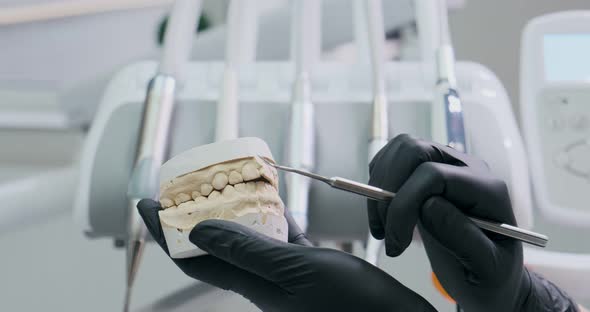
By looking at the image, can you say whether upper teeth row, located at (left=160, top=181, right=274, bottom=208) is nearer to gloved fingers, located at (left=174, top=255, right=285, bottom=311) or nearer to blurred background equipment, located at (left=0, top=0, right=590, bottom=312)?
gloved fingers, located at (left=174, top=255, right=285, bottom=311)

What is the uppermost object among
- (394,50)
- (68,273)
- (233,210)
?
(394,50)

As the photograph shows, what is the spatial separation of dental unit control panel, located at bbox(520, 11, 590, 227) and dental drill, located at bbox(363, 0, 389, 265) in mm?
318

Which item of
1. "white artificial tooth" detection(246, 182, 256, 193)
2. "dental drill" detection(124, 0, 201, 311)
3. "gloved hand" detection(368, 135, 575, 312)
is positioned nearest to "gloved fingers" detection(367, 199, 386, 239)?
"gloved hand" detection(368, 135, 575, 312)

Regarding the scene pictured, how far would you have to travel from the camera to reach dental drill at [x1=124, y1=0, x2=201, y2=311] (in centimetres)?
60

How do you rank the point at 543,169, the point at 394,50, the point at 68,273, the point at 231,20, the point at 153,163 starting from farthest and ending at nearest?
the point at 68,273
the point at 394,50
the point at 543,169
the point at 231,20
the point at 153,163

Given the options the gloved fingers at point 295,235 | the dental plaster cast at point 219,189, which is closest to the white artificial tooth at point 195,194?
the dental plaster cast at point 219,189

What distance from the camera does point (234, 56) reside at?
0.71 metres

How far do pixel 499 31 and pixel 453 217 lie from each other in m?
1.05

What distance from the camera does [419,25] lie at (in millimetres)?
756

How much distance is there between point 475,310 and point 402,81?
291 millimetres

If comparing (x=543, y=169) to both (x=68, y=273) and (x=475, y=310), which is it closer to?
(x=475, y=310)

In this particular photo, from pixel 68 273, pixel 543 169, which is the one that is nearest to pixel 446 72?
pixel 543 169

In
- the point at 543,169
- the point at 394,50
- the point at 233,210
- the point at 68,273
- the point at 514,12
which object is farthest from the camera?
the point at 514,12

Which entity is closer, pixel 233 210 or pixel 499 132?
pixel 233 210
